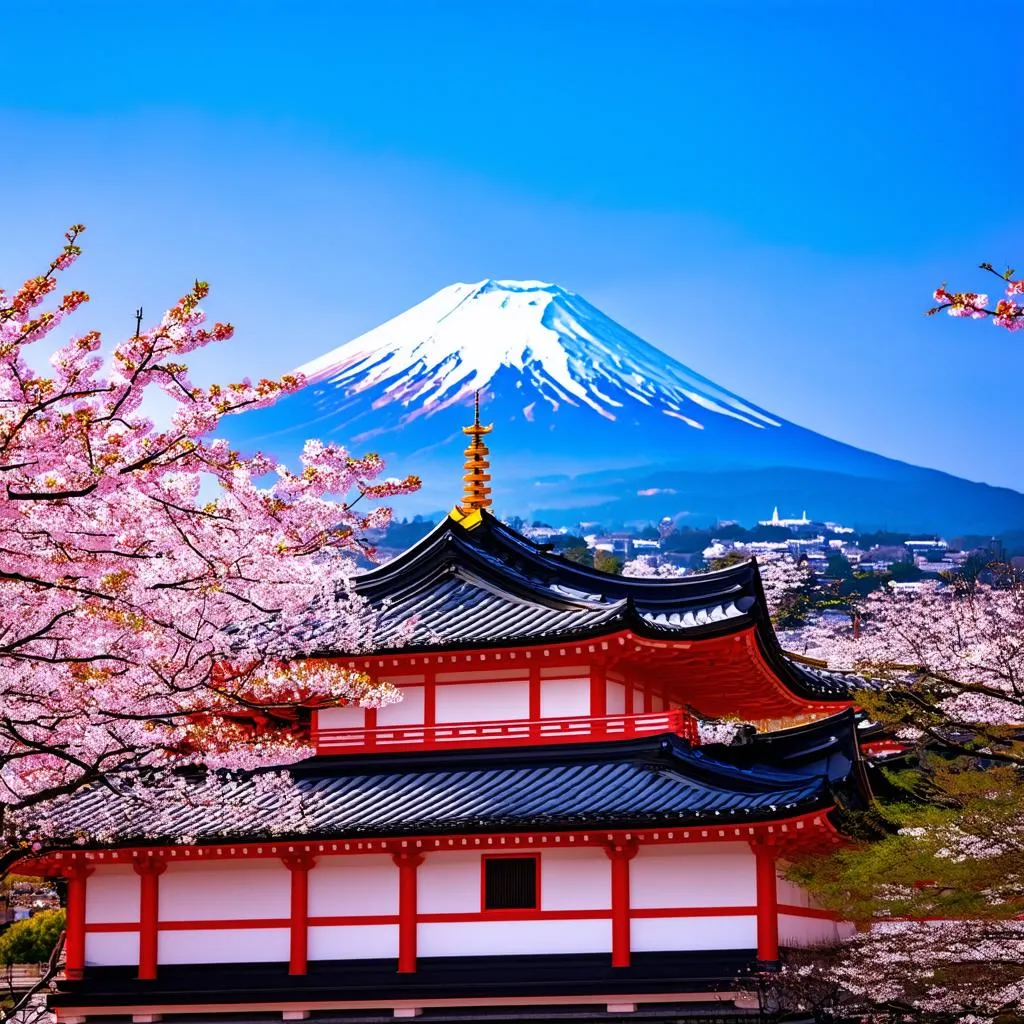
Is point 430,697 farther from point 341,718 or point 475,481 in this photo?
point 475,481

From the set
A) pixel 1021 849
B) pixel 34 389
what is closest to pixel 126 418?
pixel 34 389

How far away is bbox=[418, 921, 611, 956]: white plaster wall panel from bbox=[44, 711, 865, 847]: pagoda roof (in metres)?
1.51

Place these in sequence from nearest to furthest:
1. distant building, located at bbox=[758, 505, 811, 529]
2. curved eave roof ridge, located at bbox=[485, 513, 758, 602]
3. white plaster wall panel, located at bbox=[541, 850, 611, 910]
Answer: white plaster wall panel, located at bbox=[541, 850, 611, 910], curved eave roof ridge, located at bbox=[485, 513, 758, 602], distant building, located at bbox=[758, 505, 811, 529]

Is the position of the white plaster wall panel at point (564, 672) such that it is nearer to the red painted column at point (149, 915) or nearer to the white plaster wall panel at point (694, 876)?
the white plaster wall panel at point (694, 876)

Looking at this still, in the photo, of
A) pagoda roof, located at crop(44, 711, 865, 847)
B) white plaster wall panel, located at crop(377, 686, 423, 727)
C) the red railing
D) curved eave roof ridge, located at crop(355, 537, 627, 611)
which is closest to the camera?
pagoda roof, located at crop(44, 711, 865, 847)

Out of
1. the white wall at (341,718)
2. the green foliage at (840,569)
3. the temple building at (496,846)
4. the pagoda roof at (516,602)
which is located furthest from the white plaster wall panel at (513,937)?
the green foliage at (840,569)

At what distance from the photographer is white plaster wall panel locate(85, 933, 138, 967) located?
24.5 meters

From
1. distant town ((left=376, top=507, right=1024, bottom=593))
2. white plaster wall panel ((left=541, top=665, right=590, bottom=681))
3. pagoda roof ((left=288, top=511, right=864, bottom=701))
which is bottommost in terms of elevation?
white plaster wall panel ((left=541, top=665, right=590, bottom=681))

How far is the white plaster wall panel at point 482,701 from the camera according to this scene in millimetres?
24656

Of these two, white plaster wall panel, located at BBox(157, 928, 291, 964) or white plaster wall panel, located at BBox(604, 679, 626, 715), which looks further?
white plaster wall panel, located at BBox(604, 679, 626, 715)

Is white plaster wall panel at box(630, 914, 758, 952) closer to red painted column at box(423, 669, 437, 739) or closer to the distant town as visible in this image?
red painted column at box(423, 669, 437, 739)

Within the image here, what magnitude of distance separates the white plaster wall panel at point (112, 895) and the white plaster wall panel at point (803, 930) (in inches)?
355

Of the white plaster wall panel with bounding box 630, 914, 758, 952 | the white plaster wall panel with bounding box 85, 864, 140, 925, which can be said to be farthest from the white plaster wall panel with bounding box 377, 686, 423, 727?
the white plaster wall panel with bounding box 630, 914, 758, 952

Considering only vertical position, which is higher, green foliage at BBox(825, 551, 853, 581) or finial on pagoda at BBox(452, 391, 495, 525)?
green foliage at BBox(825, 551, 853, 581)
